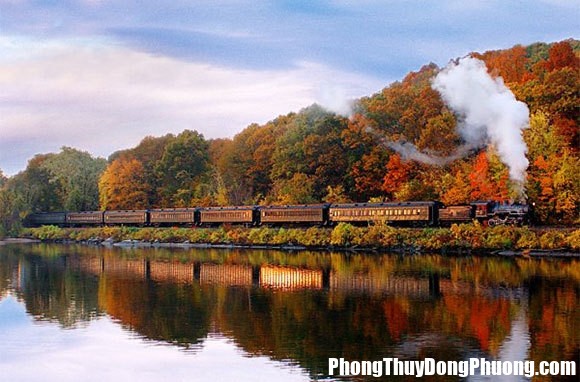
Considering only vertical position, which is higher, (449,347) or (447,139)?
(447,139)

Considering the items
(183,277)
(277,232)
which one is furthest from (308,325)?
(277,232)

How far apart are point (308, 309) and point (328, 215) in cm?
3685

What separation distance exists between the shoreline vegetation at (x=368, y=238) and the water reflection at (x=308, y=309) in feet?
13.1

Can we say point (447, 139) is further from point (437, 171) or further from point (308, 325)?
point (308, 325)

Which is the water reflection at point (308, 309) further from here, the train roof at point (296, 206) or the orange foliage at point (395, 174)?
the orange foliage at point (395, 174)

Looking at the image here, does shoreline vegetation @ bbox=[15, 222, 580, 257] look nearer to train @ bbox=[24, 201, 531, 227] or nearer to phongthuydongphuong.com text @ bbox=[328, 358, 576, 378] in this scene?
train @ bbox=[24, 201, 531, 227]

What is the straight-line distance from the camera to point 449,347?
20.9m

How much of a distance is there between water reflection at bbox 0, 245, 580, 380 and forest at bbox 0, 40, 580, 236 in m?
12.9

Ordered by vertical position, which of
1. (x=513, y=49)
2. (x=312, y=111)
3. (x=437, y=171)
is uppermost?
(x=513, y=49)

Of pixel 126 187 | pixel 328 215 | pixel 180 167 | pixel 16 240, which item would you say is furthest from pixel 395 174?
pixel 16 240

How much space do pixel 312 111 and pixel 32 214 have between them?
3792cm

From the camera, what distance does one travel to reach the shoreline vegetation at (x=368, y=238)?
47.7m

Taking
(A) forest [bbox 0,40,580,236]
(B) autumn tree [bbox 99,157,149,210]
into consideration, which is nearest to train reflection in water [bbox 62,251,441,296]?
(A) forest [bbox 0,40,580,236]

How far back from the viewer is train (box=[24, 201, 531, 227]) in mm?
53000
